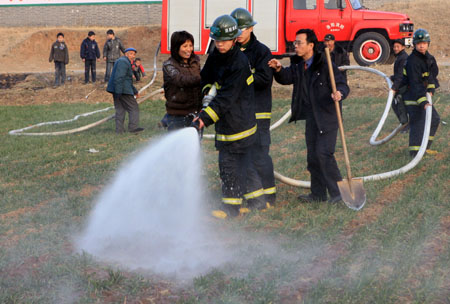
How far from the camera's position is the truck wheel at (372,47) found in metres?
17.8

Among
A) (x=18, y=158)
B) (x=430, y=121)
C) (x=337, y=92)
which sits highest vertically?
(x=337, y=92)

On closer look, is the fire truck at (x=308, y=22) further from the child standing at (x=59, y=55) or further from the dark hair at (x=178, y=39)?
the dark hair at (x=178, y=39)

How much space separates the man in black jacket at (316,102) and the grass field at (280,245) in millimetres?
365

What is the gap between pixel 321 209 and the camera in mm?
5723

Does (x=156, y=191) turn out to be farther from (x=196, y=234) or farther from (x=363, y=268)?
(x=363, y=268)

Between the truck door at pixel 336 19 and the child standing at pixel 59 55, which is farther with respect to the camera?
the child standing at pixel 59 55

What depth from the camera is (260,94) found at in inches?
227

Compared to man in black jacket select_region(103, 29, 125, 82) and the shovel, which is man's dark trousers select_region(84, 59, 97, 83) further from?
the shovel

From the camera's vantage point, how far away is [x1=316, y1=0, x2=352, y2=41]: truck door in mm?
18062

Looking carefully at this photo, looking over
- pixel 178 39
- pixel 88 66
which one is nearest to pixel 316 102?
pixel 178 39

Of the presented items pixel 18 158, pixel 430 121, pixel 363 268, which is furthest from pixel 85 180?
pixel 430 121

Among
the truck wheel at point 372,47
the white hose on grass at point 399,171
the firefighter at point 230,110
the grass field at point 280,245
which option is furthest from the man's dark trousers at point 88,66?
the firefighter at point 230,110

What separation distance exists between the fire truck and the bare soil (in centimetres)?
91

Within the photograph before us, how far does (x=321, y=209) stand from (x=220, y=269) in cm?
184
